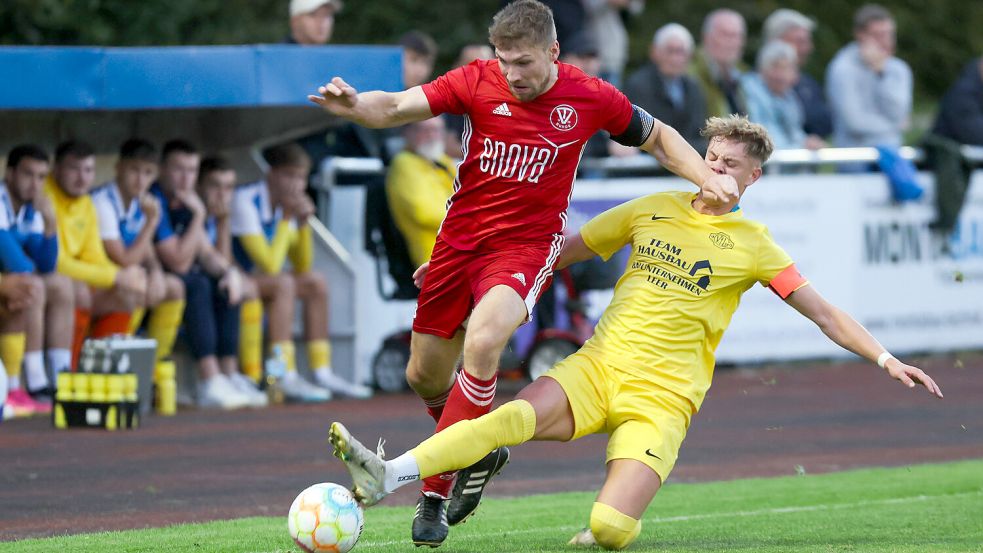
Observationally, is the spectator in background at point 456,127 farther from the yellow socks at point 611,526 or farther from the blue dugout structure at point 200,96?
the yellow socks at point 611,526

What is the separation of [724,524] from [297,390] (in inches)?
237

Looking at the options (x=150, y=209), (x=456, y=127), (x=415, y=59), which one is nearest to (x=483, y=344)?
(x=150, y=209)

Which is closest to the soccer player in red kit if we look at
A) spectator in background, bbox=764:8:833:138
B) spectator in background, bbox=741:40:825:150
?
spectator in background, bbox=741:40:825:150

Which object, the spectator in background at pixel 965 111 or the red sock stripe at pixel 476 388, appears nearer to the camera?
the red sock stripe at pixel 476 388

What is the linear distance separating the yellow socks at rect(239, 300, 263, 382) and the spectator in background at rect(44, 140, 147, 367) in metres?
1.03

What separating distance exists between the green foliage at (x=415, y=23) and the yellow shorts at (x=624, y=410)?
35.5 feet

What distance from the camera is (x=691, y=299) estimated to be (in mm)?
7930

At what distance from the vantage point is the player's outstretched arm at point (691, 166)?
775cm

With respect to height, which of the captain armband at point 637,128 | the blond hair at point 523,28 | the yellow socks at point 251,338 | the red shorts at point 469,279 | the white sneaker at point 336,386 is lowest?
the white sneaker at point 336,386

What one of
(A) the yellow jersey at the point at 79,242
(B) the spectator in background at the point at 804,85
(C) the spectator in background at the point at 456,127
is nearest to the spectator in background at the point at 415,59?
(C) the spectator in background at the point at 456,127

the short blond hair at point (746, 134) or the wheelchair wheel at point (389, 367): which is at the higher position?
the short blond hair at point (746, 134)

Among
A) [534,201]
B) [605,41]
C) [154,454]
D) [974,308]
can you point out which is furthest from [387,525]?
[974,308]

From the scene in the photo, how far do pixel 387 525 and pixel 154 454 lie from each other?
296 centimetres

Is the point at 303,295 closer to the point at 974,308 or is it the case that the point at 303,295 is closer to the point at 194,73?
the point at 194,73
